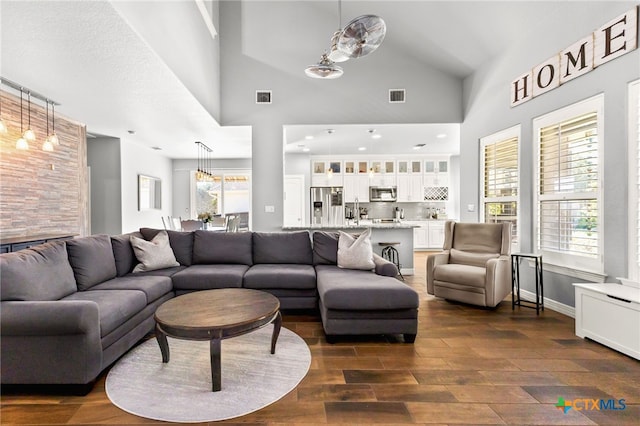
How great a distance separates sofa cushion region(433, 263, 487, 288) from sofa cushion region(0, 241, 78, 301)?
3.91 meters

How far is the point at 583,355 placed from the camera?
2473 millimetres

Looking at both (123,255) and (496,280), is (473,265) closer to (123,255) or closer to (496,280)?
(496,280)

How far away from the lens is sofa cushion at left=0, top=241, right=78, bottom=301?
206 cm

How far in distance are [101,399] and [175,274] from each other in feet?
5.15

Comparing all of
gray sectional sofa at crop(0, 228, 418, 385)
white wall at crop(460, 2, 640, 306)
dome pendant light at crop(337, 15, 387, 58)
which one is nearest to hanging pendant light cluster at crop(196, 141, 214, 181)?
gray sectional sofa at crop(0, 228, 418, 385)

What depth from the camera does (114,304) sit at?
230 centimetres

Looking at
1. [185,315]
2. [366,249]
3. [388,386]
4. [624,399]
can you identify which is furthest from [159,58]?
[624,399]

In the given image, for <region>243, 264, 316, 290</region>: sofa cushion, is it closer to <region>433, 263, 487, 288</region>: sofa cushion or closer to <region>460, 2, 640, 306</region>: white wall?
<region>433, 263, 487, 288</region>: sofa cushion

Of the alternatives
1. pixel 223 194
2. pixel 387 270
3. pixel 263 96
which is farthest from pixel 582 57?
pixel 223 194

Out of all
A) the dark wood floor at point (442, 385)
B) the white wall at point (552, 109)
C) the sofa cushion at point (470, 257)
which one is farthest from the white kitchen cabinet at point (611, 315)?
the sofa cushion at point (470, 257)

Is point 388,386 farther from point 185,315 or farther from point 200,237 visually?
point 200,237

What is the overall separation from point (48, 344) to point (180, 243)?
2060mm

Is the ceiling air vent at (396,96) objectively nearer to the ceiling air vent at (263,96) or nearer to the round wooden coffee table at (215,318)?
the ceiling air vent at (263,96)

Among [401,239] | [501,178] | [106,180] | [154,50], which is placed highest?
[154,50]
